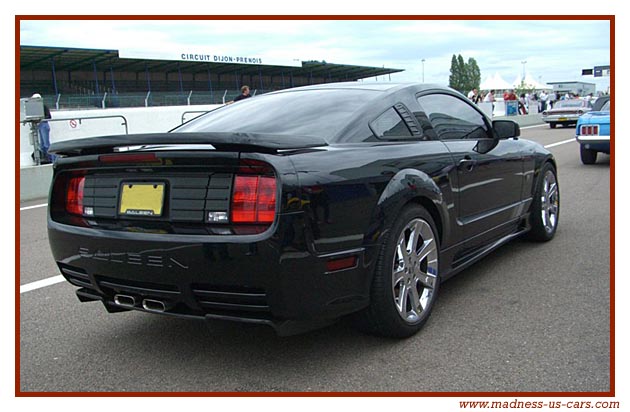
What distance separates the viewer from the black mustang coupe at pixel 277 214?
2.76 metres

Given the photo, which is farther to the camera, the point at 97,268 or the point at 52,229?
the point at 52,229

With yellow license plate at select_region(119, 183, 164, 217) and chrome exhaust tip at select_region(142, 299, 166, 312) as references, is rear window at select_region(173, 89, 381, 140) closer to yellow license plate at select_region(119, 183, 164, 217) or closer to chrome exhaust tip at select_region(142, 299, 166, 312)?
yellow license plate at select_region(119, 183, 164, 217)

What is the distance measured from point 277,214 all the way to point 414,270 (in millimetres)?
1106

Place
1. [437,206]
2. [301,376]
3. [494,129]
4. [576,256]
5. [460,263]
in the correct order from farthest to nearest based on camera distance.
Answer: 1. [576,256]
2. [494,129]
3. [460,263]
4. [437,206]
5. [301,376]

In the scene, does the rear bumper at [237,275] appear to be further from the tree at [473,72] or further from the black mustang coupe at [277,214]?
the tree at [473,72]

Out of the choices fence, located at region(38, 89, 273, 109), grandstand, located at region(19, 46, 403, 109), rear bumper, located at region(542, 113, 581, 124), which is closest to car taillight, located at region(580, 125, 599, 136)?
rear bumper, located at region(542, 113, 581, 124)

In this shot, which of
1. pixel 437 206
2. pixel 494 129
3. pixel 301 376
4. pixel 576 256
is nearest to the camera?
pixel 301 376

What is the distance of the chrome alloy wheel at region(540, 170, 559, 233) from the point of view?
5445 mm

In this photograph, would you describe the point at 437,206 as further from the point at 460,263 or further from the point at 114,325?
the point at 114,325

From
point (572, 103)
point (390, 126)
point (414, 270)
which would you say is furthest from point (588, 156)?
point (572, 103)

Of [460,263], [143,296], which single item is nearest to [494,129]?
[460,263]

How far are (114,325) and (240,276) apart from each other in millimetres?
1482

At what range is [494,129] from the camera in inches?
185

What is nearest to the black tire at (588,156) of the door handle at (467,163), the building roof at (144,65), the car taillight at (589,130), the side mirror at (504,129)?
the car taillight at (589,130)
